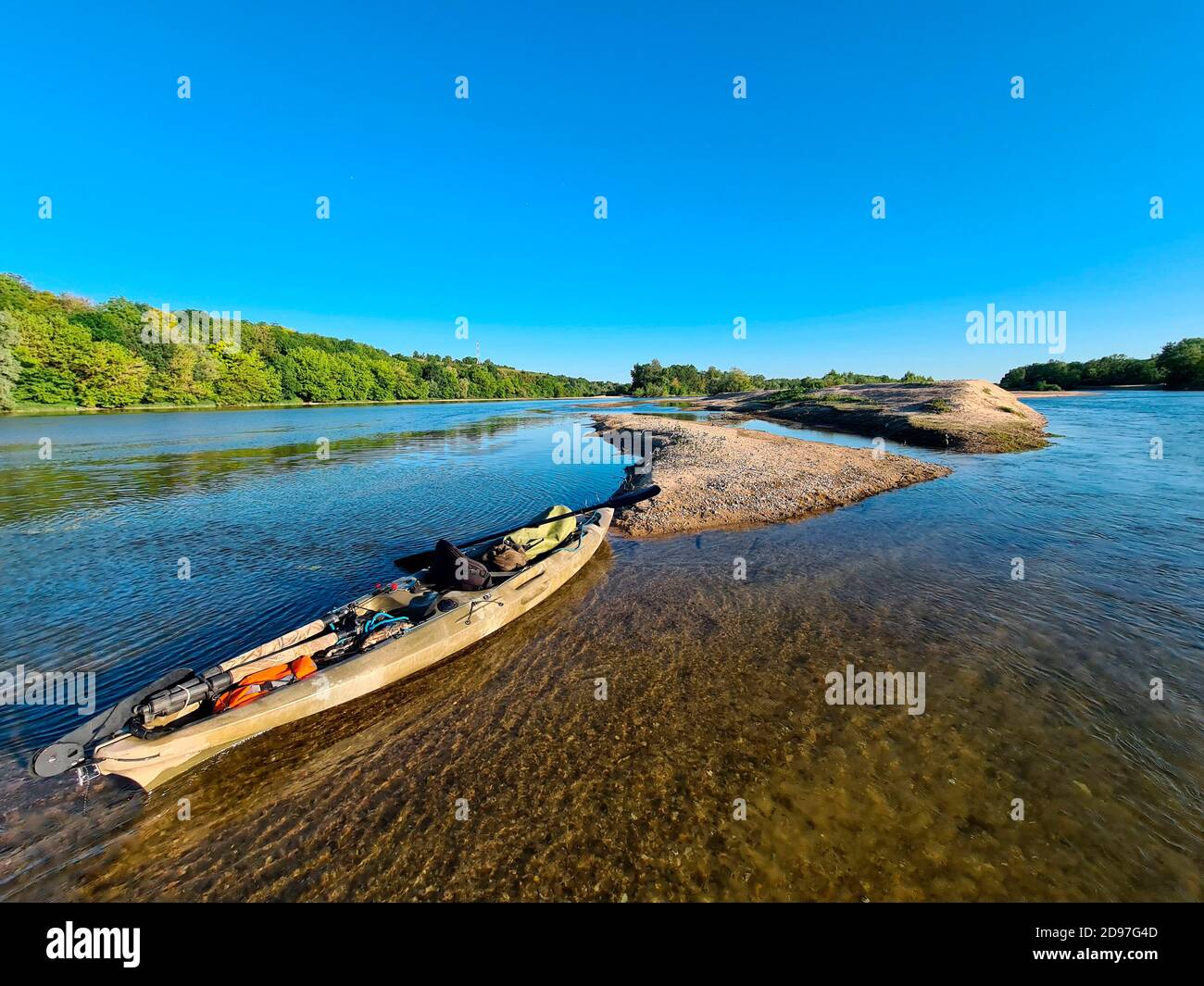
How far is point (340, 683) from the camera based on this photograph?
661 centimetres

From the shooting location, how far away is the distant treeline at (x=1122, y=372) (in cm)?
7774

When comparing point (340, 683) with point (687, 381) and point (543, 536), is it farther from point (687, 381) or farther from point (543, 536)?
point (687, 381)

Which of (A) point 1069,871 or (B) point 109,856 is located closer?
(A) point 1069,871

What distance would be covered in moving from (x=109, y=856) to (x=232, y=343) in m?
126

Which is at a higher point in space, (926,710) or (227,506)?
(227,506)

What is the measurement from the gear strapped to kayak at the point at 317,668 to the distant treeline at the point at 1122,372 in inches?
4938

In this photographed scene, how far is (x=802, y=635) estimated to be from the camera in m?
8.92

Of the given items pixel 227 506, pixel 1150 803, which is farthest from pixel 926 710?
pixel 227 506

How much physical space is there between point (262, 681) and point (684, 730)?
248 inches

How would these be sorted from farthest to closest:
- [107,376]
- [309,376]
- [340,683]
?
[309,376]
[107,376]
[340,683]

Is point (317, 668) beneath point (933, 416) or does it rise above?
beneath

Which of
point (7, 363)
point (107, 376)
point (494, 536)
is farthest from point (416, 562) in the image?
point (107, 376)

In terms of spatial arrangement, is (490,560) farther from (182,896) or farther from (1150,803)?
(1150,803)

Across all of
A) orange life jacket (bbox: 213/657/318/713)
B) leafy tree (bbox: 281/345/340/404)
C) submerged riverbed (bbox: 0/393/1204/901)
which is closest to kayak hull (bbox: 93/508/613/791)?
orange life jacket (bbox: 213/657/318/713)
